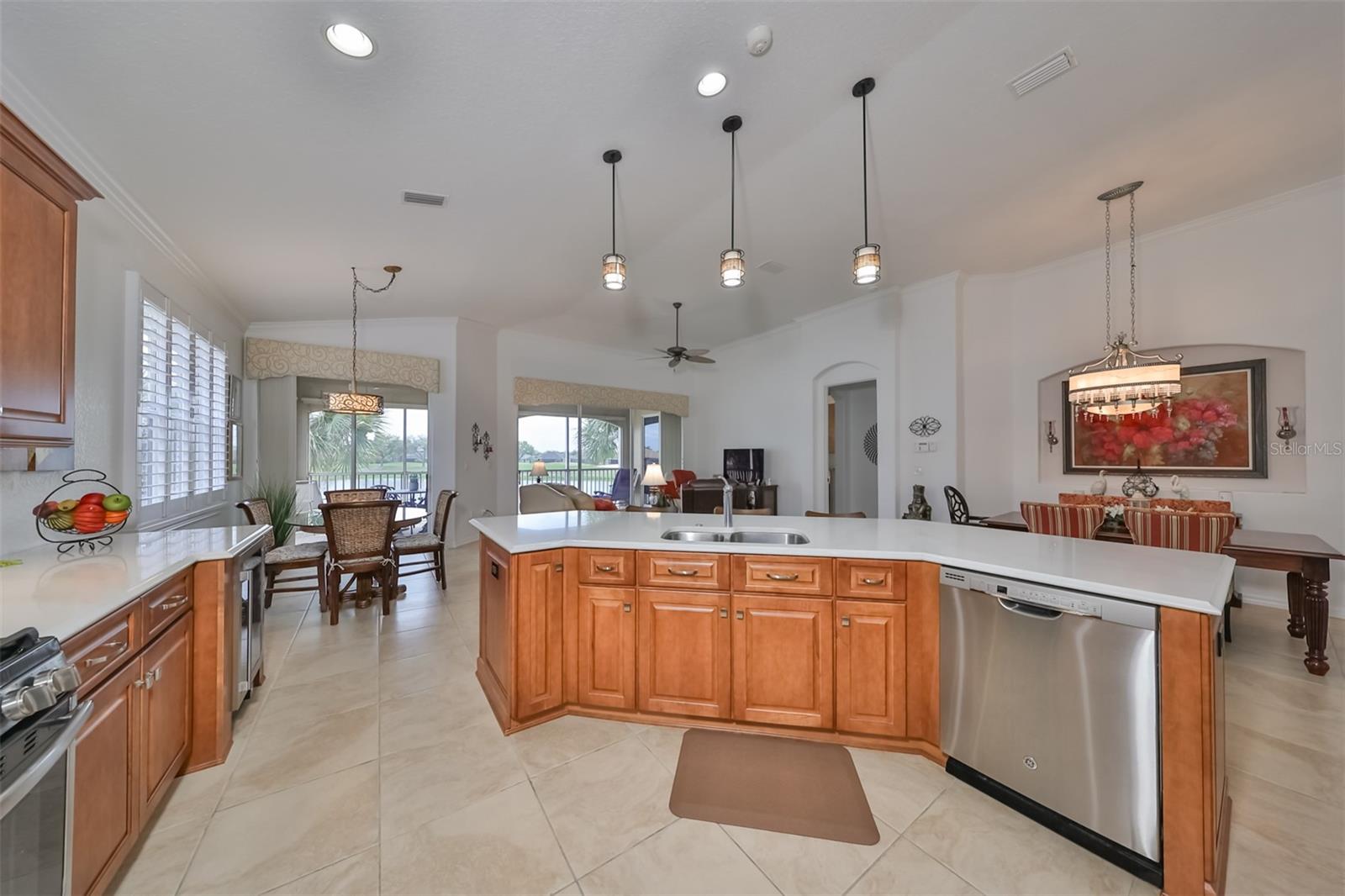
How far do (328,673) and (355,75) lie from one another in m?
3.05

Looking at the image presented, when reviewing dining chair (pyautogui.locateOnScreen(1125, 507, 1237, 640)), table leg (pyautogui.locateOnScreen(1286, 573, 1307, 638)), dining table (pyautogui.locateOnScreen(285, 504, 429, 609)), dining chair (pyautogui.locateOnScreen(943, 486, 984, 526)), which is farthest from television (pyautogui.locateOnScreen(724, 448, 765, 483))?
table leg (pyautogui.locateOnScreen(1286, 573, 1307, 638))

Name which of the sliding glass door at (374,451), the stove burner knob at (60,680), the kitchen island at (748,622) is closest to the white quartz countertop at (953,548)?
the kitchen island at (748,622)

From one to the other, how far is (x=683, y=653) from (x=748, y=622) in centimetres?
34

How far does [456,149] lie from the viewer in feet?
8.82

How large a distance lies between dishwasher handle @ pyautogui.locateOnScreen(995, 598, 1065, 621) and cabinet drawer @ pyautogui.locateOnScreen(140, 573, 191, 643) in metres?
2.78

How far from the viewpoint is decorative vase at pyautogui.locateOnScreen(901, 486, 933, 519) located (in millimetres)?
5152

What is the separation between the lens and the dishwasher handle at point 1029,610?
156 cm

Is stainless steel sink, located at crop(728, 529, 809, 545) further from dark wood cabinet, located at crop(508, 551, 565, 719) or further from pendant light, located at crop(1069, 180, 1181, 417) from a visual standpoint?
pendant light, located at crop(1069, 180, 1181, 417)

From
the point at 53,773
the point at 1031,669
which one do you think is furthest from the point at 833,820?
the point at 53,773

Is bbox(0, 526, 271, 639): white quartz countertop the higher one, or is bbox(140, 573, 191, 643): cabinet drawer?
bbox(0, 526, 271, 639): white quartz countertop

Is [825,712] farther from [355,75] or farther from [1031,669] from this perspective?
[355,75]

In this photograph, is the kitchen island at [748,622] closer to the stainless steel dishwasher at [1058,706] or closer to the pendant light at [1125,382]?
the stainless steel dishwasher at [1058,706]

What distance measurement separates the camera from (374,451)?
6102mm

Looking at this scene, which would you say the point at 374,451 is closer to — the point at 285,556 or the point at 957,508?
the point at 285,556
